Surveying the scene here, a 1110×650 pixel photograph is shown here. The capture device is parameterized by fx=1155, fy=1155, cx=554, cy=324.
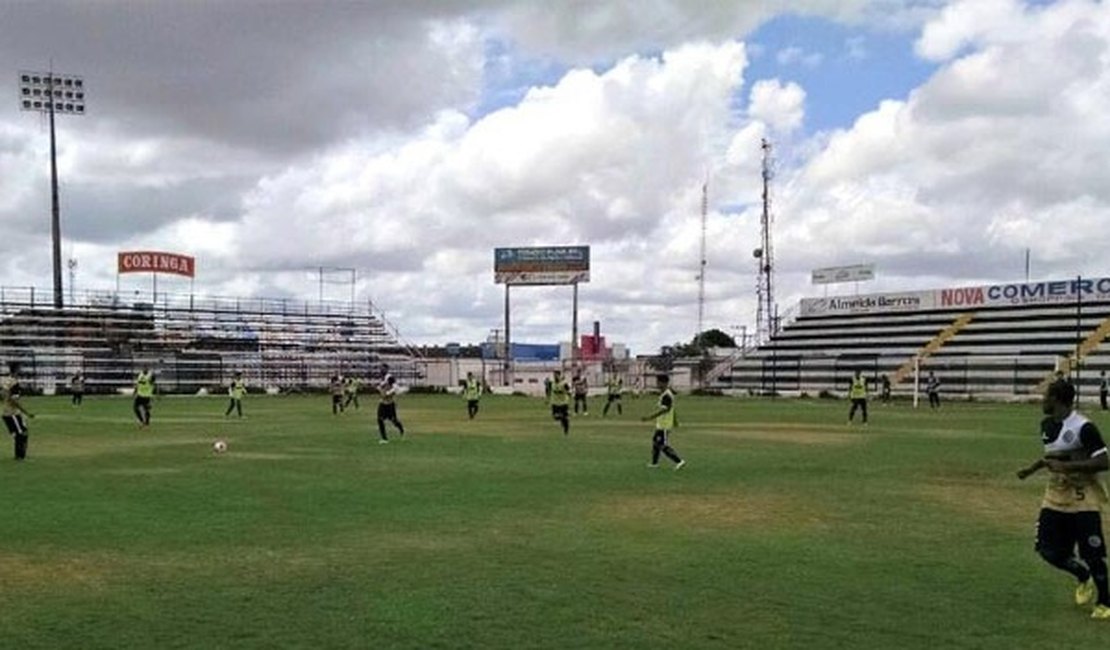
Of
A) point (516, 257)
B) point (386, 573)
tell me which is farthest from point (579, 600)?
point (516, 257)

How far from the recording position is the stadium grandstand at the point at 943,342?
221 ft

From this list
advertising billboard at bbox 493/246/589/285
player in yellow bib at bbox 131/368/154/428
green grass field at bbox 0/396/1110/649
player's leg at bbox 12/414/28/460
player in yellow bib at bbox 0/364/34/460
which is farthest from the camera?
advertising billboard at bbox 493/246/589/285

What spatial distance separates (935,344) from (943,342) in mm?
536

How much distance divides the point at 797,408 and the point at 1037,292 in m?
31.1

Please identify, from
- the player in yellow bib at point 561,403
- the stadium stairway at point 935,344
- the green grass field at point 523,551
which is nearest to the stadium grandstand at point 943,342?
the stadium stairway at point 935,344

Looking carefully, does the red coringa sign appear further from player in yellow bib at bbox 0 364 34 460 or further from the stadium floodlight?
player in yellow bib at bbox 0 364 34 460

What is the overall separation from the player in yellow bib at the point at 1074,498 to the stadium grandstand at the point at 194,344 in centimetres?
6288

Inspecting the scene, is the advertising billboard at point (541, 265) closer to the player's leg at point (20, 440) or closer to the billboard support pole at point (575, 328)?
the billboard support pole at point (575, 328)

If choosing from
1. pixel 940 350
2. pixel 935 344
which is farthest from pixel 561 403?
pixel 935 344

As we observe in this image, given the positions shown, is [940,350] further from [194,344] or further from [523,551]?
[523,551]

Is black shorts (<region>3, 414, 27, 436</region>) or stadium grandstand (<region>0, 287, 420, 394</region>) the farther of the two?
stadium grandstand (<region>0, 287, 420, 394</region>)

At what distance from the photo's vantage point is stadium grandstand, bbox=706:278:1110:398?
67.2 meters

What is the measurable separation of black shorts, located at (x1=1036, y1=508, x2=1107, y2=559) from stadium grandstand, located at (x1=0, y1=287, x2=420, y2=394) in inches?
2474

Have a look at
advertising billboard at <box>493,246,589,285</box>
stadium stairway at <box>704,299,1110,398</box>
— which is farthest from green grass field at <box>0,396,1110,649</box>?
advertising billboard at <box>493,246,589,285</box>
